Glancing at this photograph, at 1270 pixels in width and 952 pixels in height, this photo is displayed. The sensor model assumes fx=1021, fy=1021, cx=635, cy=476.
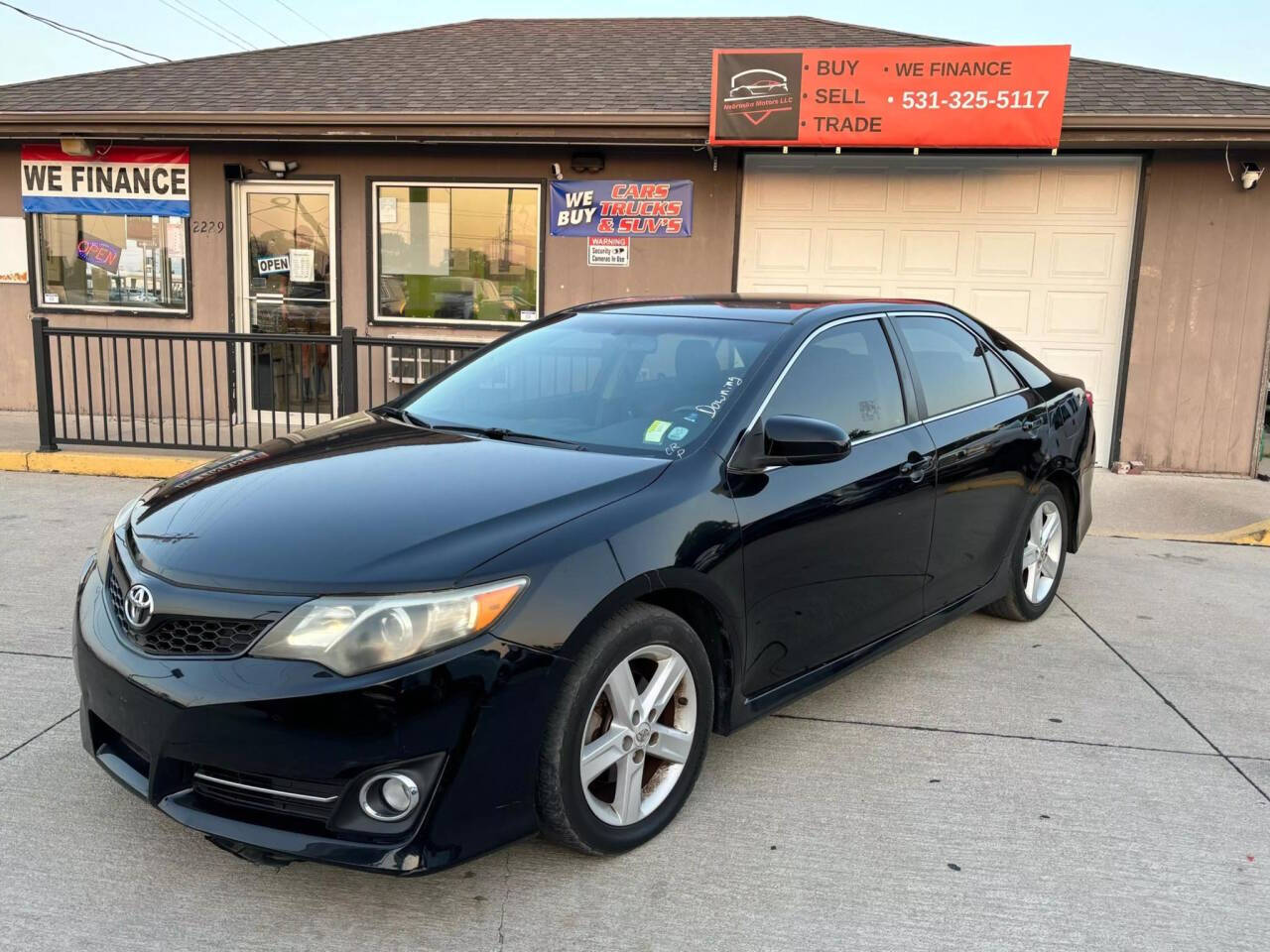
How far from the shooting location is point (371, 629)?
7.98 feet

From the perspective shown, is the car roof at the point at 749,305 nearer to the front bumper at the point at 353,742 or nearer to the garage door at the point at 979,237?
the front bumper at the point at 353,742

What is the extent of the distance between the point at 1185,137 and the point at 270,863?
8610 mm

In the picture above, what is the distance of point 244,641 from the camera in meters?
2.48

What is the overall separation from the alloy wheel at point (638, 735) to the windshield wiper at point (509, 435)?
0.78 meters

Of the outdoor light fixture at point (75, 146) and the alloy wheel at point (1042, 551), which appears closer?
the alloy wheel at point (1042, 551)

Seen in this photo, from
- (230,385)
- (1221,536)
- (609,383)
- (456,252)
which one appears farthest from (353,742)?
(230,385)

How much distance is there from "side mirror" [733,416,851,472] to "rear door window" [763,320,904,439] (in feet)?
0.56

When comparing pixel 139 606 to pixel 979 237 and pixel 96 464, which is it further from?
pixel 979 237

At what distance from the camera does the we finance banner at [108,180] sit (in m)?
10.2

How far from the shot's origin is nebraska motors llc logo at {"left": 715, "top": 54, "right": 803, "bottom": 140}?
334 inches

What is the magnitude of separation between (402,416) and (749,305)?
4.71ft

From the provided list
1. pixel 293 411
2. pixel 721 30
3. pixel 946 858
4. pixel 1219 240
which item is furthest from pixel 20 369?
pixel 1219 240

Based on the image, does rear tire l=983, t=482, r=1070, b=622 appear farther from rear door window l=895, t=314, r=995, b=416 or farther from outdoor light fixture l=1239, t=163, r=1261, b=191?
outdoor light fixture l=1239, t=163, r=1261, b=191

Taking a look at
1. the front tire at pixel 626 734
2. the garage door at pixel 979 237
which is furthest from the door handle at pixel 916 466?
the garage door at pixel 979 237
